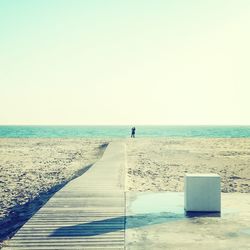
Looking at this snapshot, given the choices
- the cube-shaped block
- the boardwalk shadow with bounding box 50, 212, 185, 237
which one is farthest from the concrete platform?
the cube-shaped block

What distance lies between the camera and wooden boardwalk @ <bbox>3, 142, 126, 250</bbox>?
527cm

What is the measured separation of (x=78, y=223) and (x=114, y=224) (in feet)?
2.13

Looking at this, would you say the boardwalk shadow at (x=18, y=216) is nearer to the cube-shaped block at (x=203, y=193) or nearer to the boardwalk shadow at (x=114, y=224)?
the boardwalk shadow at (x=114, y=224)

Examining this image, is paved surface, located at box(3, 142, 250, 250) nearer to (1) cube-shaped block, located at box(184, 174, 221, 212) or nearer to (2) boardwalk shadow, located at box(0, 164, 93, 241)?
(1) cube-shaped block, located at box(184, 174, 221, 212)

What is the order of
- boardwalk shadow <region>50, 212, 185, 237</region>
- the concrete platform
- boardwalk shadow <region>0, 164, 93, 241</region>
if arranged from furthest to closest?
1. boardwalk shadow <region>0, 164, 93, 241</region>
2. boardwalk shadow <region>50, 212, 185, 237</region>
3. the concrete platform

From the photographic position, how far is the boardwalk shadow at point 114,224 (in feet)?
18.8

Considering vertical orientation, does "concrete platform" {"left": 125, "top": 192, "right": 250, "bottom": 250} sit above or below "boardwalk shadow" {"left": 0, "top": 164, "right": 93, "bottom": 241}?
above

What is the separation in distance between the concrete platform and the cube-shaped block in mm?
183

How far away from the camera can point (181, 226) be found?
6.12 metres

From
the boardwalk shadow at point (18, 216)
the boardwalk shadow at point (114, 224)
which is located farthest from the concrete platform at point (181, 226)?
the boardwalk shadow at point (18, 216)

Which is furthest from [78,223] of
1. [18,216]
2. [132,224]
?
[18,216]

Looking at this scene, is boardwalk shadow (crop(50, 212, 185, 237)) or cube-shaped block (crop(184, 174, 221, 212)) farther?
cube-shaped block (crop(184, 174, 221, 212))

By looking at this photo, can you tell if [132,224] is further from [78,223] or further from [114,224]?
[78,223]

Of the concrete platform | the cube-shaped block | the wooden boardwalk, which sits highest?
the cube-shaped block
